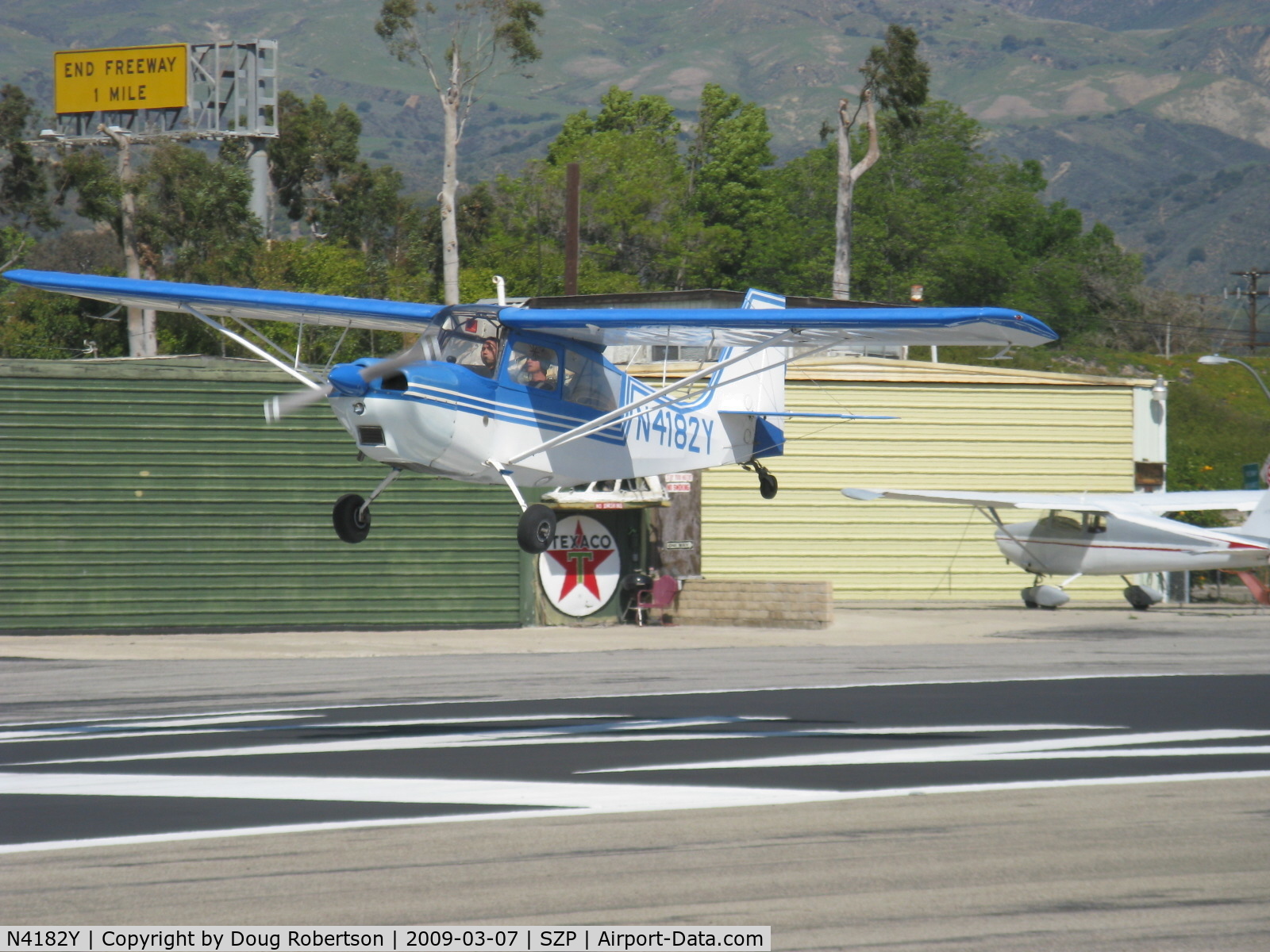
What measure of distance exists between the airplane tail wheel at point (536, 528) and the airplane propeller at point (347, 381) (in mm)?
1835

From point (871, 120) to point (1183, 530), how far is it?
1171 inches

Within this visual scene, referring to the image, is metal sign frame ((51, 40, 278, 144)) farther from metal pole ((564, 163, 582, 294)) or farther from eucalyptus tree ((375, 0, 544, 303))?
metal pole ((564, 163, 582, 294))

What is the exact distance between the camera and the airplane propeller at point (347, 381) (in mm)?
12711

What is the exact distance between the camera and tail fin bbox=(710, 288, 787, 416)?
1800 centimetres

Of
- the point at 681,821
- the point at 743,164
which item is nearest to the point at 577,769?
the point at 681,821

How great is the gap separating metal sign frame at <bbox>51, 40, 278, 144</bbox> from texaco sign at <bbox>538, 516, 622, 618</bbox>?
1781 inches

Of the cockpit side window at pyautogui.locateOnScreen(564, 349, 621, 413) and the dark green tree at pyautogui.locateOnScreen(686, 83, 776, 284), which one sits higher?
the dark green tree at pyautogui.locateOnScreen(686, 83, 776, 284)

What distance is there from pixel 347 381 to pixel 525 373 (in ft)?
6.94

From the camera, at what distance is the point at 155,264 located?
45.9 m

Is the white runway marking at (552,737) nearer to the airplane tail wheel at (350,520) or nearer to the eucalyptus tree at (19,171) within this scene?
the airplane tail wheel at (350,520)

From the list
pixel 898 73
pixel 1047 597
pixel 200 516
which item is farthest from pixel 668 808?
pixel 898 73

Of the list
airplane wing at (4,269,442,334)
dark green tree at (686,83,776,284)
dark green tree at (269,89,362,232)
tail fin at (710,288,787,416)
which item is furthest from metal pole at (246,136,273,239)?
airplane wing at (4,269,442,334)

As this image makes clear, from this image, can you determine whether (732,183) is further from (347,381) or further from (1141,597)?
(347,381)

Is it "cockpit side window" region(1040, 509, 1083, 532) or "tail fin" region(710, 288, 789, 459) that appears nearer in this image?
"tail fin" region(710, 288, 789, 459)
